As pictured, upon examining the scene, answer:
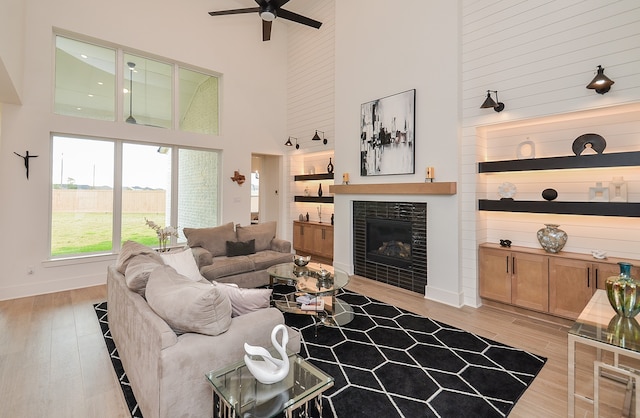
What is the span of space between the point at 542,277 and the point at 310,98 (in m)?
5.51

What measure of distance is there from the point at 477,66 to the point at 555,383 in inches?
144

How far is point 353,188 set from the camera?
17.3ft

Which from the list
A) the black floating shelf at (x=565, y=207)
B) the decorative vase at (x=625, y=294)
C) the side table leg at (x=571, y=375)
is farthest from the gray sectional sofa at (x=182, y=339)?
the black floating shelf at (x=565, y=207)

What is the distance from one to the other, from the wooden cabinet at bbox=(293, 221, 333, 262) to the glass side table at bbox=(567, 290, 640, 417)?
14.5 ft

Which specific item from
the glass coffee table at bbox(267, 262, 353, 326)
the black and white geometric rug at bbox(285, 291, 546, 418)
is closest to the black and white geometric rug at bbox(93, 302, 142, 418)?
the black and white geometric rug at bbox(285, 291, 546, 418)

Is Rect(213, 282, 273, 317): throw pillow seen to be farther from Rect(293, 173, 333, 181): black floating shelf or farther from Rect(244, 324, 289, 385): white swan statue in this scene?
Rect(293, 173, 333, 181): black floating shelf

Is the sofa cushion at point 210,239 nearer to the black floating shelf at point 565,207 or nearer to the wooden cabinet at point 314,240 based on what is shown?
the wooden cabinet at point 314,240

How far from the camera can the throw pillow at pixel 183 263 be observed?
9.98 feet

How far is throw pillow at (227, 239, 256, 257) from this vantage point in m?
4.68

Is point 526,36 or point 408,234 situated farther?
point 408,234

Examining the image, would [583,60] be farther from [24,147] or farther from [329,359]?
[24,147]

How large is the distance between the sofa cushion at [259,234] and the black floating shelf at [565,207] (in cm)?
334

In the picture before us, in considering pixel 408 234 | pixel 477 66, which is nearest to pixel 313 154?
pixel 408 234

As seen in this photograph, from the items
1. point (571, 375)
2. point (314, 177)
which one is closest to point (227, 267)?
point (314, 177)
